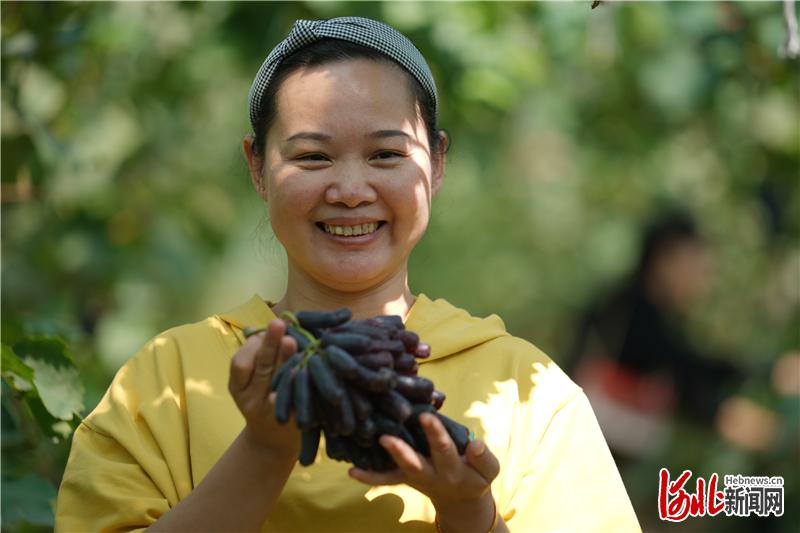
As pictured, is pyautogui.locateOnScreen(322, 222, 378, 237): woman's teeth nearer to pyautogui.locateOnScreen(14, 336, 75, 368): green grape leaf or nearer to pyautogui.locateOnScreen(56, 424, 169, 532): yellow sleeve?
pyautogui.locateOnScreen(56, 424, 169, 532): yellow sleeve

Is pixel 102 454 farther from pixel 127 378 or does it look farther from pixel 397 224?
pixel 397 224

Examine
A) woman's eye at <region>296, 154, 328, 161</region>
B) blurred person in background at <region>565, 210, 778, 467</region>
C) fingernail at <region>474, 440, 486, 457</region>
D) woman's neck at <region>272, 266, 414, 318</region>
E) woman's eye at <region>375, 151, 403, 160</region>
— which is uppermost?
blurred person in background at <region>565, 210, 778, 467</region>

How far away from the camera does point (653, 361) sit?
816 cm

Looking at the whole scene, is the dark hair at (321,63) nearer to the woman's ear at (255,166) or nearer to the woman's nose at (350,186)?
the woman's ear at (255,166)

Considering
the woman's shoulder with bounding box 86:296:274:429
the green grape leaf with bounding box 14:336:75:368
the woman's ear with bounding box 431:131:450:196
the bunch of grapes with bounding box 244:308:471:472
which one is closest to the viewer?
the bunch of grapes with bounding box 244:308:471:472

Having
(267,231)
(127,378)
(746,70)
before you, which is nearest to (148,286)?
(746,70)

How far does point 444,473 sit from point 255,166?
1.02m

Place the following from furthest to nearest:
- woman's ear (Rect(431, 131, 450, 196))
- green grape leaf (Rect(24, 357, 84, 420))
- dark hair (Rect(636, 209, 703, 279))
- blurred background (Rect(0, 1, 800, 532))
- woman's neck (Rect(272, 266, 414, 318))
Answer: dark hair (Rect(636, 209, 703, 279))
blurred background (Rect(0, 1, 800, 532))
green grape leaf (Rect(24, 357, 84, 420))
woman's ear (Rect(431, 131, 450, 196))
woman's neck (Rect(272, 266, 414, 318))

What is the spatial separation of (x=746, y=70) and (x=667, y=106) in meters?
0.45

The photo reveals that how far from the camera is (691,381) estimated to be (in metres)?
8.25

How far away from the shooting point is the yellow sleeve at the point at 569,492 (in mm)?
2486

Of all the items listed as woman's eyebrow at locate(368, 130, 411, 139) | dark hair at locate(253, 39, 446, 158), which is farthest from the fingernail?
dark hair at locate(253, 39, 446, 158)

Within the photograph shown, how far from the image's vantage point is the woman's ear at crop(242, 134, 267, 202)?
2.86m

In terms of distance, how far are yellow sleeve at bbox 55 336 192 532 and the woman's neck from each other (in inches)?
13.0
